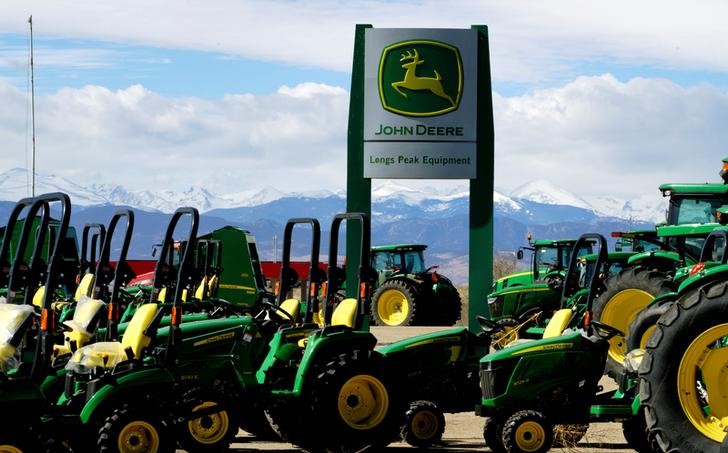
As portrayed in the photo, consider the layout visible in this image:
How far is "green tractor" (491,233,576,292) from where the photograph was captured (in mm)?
29797

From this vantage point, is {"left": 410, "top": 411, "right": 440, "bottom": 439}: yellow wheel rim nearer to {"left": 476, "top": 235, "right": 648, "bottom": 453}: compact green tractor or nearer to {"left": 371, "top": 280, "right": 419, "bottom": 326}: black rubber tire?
{"left": 476, "top": 235, "right": 648, "bottom": 453}: compact green tractor

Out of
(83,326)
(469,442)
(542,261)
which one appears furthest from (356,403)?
(542,261)

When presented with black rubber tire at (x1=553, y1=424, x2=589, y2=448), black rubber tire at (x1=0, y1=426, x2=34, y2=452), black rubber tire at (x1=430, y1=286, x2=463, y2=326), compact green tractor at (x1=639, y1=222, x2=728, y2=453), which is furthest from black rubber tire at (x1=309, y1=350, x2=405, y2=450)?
black rubber tire at (x1=430, y1=286, x2=463, y2=326)

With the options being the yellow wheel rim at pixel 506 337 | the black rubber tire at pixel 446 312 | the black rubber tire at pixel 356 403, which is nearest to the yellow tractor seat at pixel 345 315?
the black rubber tire at pixel 356 403

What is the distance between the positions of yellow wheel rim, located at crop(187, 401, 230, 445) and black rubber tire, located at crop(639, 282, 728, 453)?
4268mm

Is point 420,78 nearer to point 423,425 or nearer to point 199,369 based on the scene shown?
point 423,425

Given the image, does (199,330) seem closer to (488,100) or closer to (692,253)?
(692,253)

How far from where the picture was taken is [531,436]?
11.3 m

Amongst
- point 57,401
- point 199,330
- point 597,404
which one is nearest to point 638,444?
point 597,404

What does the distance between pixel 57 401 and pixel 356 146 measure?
13.6 m

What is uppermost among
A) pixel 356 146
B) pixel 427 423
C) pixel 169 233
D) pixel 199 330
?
pixel 356 146

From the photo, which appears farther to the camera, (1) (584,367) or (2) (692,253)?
(2) (692,253)

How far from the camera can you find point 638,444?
11352 millimetres

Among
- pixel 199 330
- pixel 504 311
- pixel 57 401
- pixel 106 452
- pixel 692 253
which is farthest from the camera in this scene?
pixel 504 311
